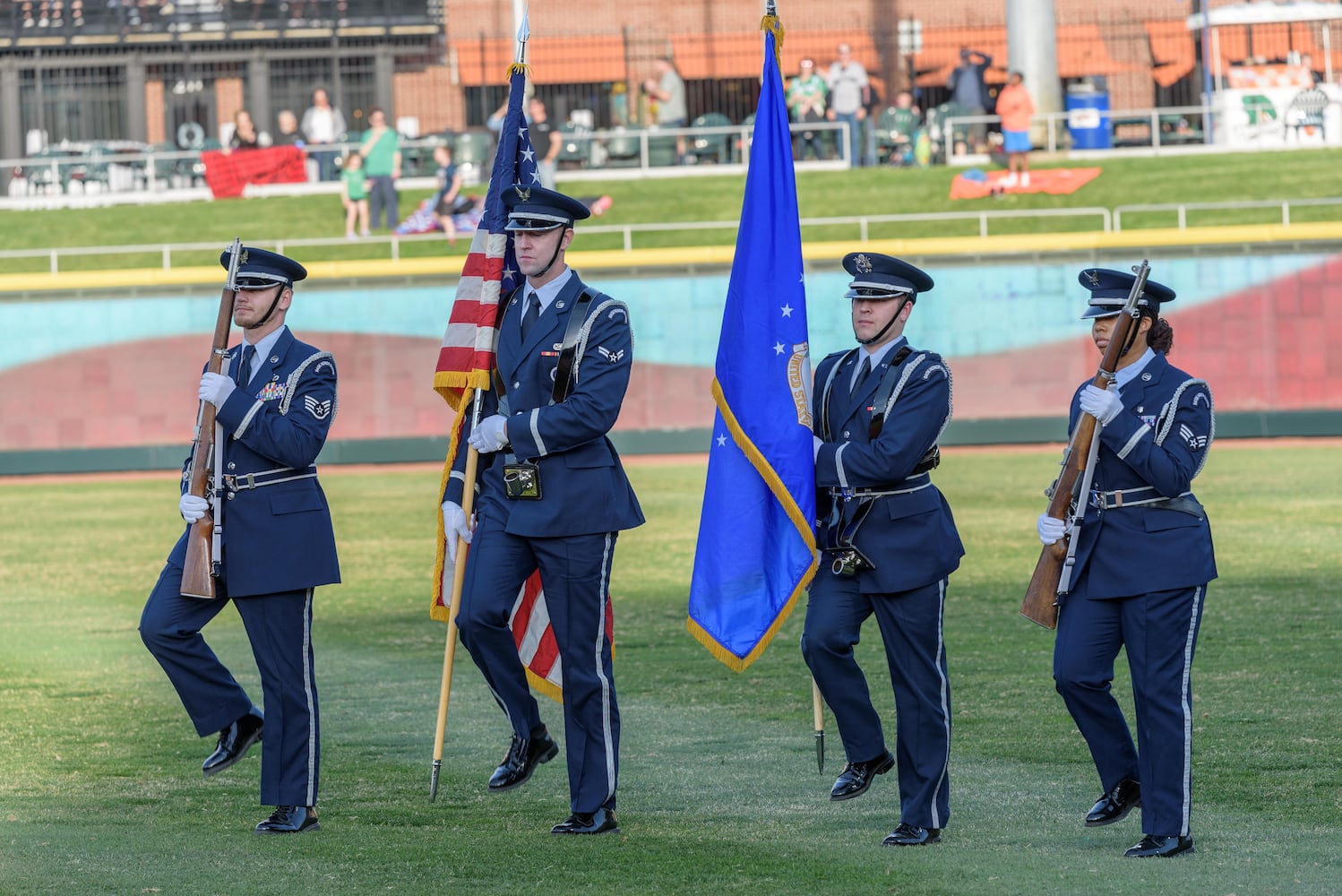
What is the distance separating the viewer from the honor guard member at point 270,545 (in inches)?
262

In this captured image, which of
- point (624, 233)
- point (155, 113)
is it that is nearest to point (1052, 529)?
point (624, 233)

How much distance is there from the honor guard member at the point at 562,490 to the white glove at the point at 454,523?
6.4 inches

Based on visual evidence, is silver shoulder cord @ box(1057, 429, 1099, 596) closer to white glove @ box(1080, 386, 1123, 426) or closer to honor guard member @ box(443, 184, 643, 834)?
white glove @ box(1080, 386, 1123, 426)

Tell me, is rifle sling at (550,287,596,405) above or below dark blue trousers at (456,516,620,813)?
above

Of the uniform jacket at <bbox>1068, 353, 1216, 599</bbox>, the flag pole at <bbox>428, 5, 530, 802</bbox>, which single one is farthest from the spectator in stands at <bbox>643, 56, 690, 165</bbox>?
the uniform jacket at <bbox>1068, 353, 1216, 599</bbox>

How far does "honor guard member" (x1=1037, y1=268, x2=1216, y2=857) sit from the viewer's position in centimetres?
611

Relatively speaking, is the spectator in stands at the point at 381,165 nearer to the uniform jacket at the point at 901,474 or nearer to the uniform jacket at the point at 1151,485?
the uniform jacket at the point at 901,474

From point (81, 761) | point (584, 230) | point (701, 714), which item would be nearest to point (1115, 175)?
point (584, 230)

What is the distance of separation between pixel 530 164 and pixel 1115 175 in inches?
896

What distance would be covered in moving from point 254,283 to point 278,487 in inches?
28.7

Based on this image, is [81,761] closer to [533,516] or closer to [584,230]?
[533,516]

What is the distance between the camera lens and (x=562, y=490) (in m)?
6.65

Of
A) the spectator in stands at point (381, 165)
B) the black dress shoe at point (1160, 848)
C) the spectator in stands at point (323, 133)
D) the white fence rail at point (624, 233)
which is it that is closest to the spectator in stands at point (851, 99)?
the white fence rail at point (624, 233)

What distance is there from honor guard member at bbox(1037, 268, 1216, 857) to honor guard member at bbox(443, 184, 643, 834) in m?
1.53
